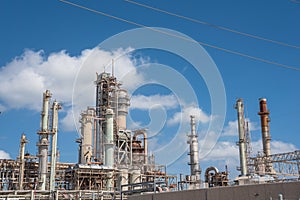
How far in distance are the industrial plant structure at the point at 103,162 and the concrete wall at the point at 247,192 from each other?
67.6 ft

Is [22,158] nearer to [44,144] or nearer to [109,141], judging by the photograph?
[44,144]

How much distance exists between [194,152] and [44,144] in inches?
1014

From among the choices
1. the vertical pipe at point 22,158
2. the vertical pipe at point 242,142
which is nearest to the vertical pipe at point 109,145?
the vertical pipe at point 22,158

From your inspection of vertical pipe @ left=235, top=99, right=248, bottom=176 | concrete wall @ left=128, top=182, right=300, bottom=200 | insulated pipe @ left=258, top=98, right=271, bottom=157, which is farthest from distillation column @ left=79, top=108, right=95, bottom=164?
concrete wall @ left=128, top=182, right=300, bottom=200

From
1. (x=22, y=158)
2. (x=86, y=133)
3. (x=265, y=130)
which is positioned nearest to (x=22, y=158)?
(x=22, y=158)

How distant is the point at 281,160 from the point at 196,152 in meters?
13.3

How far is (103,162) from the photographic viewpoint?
45312 millimetres

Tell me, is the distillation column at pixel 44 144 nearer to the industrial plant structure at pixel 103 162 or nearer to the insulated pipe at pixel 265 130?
the industrial plant structure at pixel 103 162

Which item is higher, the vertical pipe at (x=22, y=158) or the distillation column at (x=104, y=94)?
the distillation column at (x=104, y=94)

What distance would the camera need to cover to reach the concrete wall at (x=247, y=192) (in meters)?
14.4

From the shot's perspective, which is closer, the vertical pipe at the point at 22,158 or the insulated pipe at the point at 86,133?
the vertical pipe at the point at 22,158

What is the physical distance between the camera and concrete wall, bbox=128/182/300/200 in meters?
14.4

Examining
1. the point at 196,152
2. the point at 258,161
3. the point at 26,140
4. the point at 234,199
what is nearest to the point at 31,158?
the point at 26,140

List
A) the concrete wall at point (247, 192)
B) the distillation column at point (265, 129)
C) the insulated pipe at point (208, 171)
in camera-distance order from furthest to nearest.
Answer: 1. the distillation column at point (265, 129)
2. the insulated pipe at point (208, 171)
3. the concrete wall at point (247, 192)
